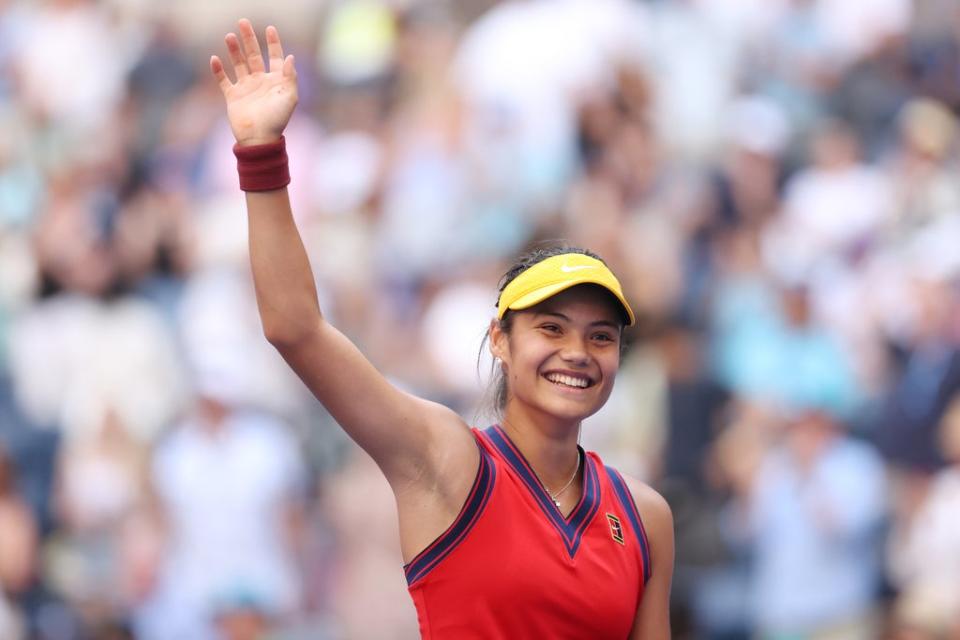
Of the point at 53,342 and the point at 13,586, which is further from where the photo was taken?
the point at 53,342

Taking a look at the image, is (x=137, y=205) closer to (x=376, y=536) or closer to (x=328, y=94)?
(x=328, y=94)

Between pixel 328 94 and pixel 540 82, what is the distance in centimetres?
136

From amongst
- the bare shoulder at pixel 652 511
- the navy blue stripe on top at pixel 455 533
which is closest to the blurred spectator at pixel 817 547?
the bare shoulder at pixel 652 511

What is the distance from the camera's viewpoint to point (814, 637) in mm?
A: 7164

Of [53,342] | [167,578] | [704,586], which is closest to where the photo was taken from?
[704,586]

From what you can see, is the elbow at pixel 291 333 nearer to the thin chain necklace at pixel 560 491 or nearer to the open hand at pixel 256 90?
the open hand at pixel 256 90

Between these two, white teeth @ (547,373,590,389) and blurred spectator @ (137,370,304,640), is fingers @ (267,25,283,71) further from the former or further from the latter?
blurred spectator @ (137,370,304,640)

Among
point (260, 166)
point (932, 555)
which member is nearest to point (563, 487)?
point (260, 166)

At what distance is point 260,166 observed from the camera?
2715 millimetres

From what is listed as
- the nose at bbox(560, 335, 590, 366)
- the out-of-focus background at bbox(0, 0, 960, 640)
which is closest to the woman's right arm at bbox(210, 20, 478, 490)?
the nose at bbox(560, 335, 590, 366)

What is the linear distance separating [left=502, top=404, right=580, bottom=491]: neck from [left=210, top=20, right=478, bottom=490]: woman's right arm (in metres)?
0.26

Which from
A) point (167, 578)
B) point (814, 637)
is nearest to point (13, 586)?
point (167, 578)

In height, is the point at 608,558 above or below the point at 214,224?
below

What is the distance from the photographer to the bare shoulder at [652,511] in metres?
3.29
